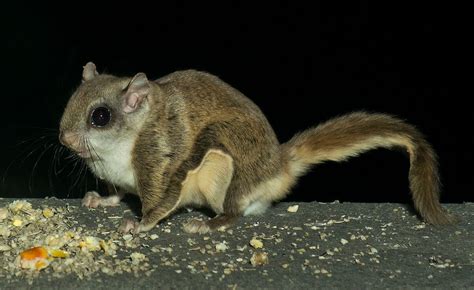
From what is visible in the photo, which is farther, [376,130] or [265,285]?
[376,130]

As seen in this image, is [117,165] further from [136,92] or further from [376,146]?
[376,146]

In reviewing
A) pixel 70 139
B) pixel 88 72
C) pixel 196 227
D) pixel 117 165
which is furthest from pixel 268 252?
pixel 88 72

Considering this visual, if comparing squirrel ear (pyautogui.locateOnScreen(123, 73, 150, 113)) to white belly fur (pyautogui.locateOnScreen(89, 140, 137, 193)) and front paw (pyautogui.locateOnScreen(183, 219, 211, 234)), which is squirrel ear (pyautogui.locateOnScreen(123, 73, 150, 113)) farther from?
front paw (pyautogui.locateOnScreen(183, 219, 211, 234))

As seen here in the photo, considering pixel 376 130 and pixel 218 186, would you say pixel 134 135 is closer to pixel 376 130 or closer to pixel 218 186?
pixel 218 186

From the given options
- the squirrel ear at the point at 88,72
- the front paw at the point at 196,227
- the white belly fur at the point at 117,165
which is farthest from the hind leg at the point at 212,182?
the squirrel ear at the point at 88,72

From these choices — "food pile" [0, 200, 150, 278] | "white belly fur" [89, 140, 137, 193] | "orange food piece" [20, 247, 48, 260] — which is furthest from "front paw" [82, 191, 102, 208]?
"orange food piece" [20, 247, 48, 260]

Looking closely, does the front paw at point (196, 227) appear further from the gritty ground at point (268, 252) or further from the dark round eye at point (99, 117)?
the dark round eye at point (99, 117)

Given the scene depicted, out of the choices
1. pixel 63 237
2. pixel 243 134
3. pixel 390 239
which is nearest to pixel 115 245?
pixel 63 237
